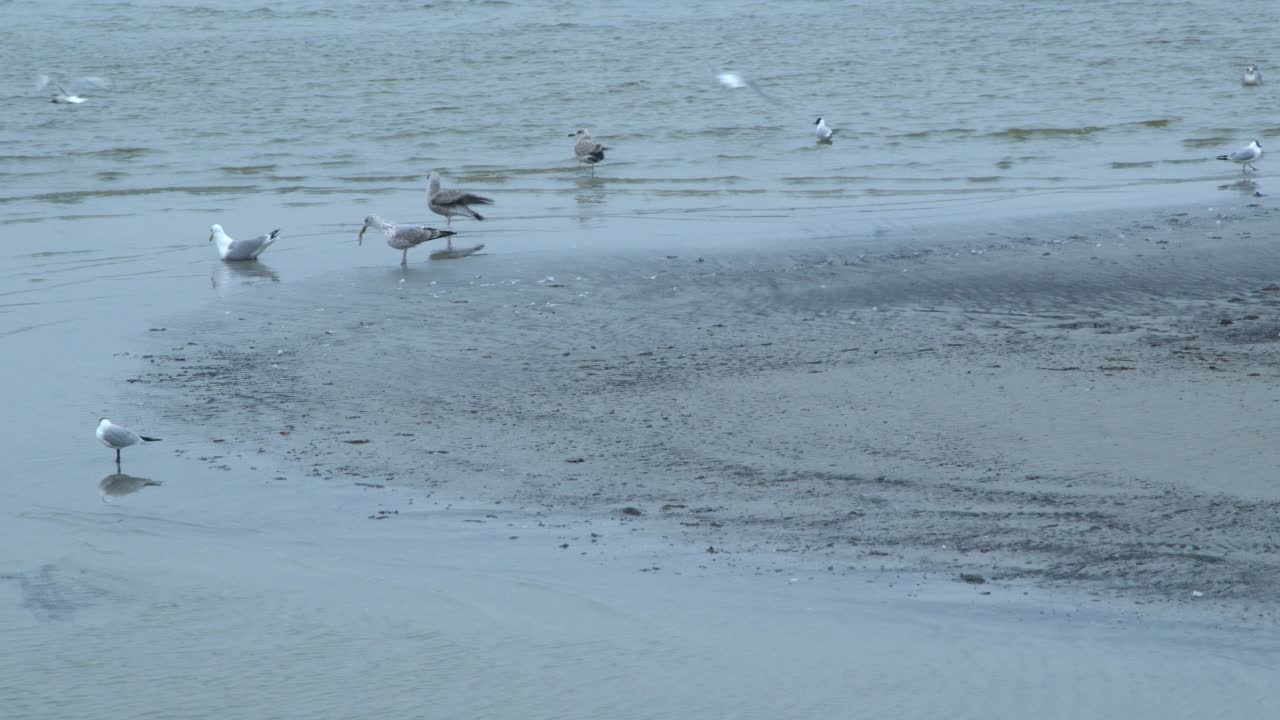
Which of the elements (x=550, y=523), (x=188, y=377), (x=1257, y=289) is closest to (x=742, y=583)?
(x=550, y=523)

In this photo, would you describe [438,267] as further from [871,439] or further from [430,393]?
[871,439]

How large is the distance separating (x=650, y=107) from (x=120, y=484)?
61.9 ft

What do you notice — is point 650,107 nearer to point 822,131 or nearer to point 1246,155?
point 822,131

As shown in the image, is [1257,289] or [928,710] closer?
[928,710]

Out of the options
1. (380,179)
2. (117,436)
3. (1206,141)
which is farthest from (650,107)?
(117,436)

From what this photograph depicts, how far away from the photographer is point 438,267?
1188cm

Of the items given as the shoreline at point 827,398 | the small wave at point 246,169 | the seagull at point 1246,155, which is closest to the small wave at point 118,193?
the small wave at point 246,169

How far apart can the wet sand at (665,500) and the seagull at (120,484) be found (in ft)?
0.19

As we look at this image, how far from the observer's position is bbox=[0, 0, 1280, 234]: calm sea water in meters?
16.6

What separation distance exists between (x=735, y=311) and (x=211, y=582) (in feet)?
16.5

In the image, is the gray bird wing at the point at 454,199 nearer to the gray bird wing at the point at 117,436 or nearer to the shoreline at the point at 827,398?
the shoreline at the point at 827,398

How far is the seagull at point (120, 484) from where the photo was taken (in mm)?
6504

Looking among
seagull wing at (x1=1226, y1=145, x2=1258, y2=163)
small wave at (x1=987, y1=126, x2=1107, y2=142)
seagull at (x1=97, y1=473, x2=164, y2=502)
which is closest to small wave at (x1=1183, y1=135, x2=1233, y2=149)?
small wave at (x1=987, y1=126, x2=1107, y2=142)

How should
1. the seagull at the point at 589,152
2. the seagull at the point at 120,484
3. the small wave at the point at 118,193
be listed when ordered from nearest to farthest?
1. the seagull at the point at 120,484
2. the small wave at the point at 118,193
3. the seagull at the point at 589,152
